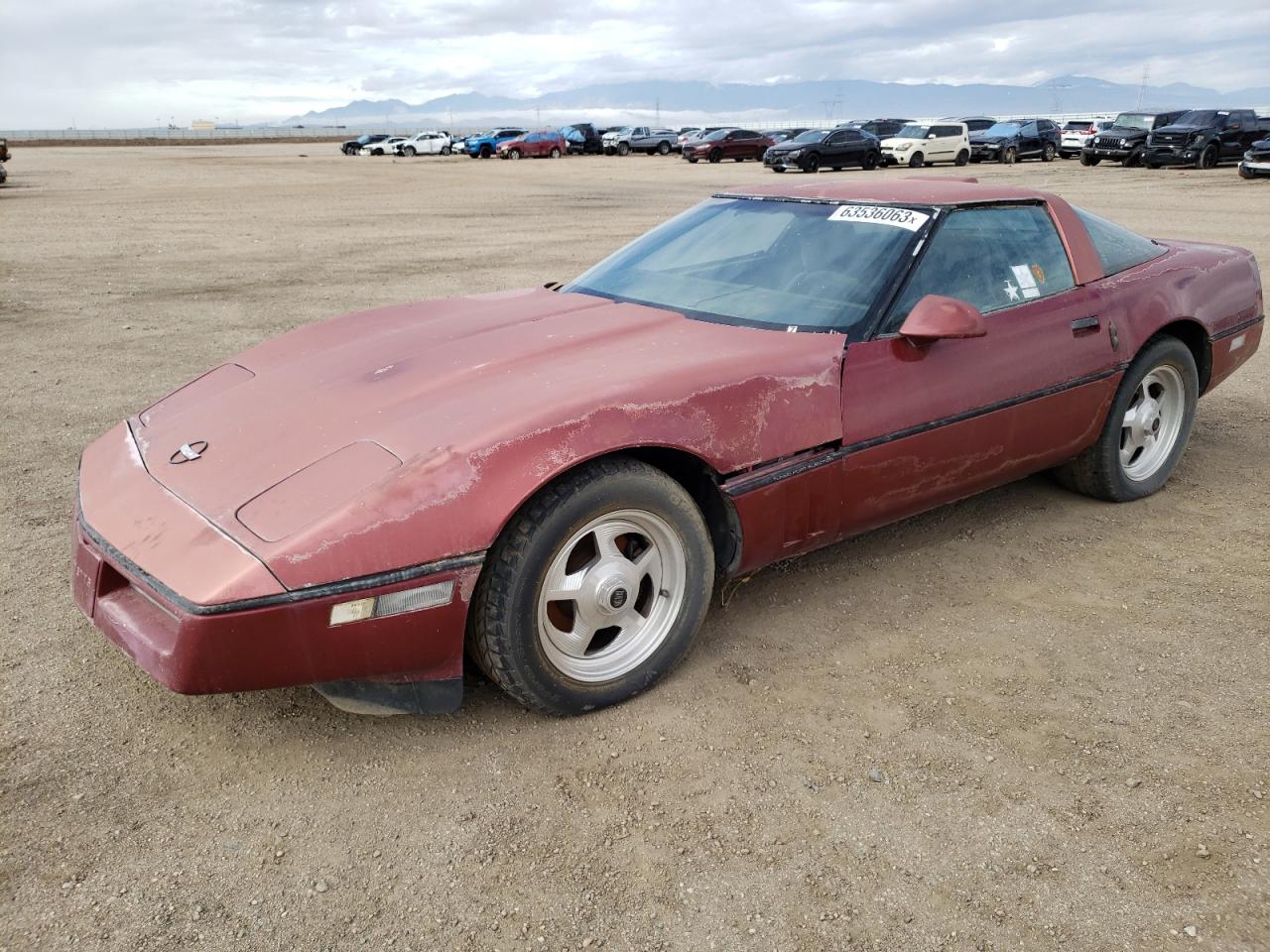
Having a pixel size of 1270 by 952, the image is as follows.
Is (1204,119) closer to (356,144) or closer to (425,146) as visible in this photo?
(425,146)

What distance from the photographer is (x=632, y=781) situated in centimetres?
254

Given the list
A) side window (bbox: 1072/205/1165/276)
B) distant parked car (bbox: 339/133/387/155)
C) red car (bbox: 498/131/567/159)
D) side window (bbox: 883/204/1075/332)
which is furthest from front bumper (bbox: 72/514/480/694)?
distant parked car (bbox: 339/133/387/155)

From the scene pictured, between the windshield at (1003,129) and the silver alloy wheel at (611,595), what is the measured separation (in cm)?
3491

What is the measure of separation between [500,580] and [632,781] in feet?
2.02

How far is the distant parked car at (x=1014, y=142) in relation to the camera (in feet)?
109

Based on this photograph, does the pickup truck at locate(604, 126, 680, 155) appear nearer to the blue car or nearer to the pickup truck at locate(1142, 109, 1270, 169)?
the blue car

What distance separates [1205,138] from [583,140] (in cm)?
2681

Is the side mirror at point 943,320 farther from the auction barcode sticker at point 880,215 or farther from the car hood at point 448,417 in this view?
the auction barcode sticker at point 880,215

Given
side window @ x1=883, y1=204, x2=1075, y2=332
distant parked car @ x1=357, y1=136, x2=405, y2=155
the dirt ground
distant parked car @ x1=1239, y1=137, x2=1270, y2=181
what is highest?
distant parked car @ x1=357, y1=136, x2=405, y2=155

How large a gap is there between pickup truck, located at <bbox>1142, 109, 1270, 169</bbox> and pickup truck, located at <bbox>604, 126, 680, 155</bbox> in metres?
22.6

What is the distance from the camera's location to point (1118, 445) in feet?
13.6

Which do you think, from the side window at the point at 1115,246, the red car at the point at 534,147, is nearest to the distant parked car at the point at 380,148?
the red car at the point at 534,147

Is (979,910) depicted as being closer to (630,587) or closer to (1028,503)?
(630,587)

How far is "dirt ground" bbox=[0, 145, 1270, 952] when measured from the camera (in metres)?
2.12
